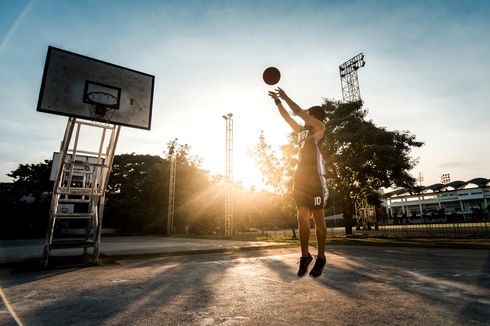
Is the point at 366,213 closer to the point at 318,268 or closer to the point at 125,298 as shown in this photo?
the point at 318,268

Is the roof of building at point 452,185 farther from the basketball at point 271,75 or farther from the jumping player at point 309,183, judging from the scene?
the basketball at point 271,75

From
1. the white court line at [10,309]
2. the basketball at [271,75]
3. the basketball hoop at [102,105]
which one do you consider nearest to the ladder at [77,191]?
the basketball hoop at [102,105]

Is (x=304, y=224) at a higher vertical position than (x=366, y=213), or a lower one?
lower

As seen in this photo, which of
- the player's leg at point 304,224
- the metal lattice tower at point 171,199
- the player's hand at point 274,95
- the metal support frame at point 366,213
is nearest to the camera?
the player's leg at point 304,224

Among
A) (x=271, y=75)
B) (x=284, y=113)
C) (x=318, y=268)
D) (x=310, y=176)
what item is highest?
(x=271, y=75)

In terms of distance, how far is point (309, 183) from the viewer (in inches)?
163

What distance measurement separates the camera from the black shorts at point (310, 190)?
4.04 meters

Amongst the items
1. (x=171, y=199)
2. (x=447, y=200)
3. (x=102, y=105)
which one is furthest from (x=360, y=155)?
(x=447, y=200)

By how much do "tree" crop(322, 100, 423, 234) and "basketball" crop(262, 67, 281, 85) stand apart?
20.0 meters

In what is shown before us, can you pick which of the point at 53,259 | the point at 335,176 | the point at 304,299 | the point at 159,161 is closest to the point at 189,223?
the point at 159,161

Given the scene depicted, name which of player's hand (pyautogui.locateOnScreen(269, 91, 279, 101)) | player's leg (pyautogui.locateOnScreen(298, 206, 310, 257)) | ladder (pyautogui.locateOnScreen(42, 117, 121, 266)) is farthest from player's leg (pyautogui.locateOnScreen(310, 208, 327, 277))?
ladder (pyautogui.locateOnScreen(42, 117, 121, 266))

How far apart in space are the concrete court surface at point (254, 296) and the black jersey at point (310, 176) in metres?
1.70

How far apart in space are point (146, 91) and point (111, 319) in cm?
917

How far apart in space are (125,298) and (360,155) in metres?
21.6
